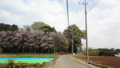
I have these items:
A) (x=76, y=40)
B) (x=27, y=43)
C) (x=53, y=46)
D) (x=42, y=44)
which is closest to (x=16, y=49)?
(x=27, y=43)

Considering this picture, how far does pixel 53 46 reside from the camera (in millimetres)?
49531

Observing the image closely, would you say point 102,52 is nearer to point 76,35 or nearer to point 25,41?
point 76,35

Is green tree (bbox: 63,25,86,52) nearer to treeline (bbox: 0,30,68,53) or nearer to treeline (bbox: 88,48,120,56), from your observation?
treeline (bbox: 88,48,120,56)

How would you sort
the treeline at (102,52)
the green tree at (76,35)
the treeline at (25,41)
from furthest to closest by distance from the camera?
the green tree at (76,35) → the treeline at (102,52) → the treeline at (25,41)

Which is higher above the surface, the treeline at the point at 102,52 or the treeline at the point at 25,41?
the treeline at the point at 25,41

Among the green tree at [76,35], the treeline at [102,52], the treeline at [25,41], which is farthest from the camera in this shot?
the green tree at [76,35]

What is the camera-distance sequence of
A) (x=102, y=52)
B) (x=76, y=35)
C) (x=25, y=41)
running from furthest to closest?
1. (x=76, y=35)
2. (x=102, y=52)
3. (x=25, y=41)

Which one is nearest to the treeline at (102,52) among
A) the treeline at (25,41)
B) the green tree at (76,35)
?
the green tree at (76,35)

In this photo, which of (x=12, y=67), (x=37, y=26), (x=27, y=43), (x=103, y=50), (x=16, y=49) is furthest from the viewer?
(x=37, y=26)

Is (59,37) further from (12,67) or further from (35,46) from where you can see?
(12,67)

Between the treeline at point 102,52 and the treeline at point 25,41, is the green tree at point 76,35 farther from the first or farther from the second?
the treeline at point 25,41

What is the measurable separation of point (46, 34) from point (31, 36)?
5.73m

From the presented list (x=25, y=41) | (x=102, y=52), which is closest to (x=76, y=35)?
(x=102, y=52)

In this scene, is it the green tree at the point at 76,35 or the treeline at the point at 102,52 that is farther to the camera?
the green tree at the point at 76,35
